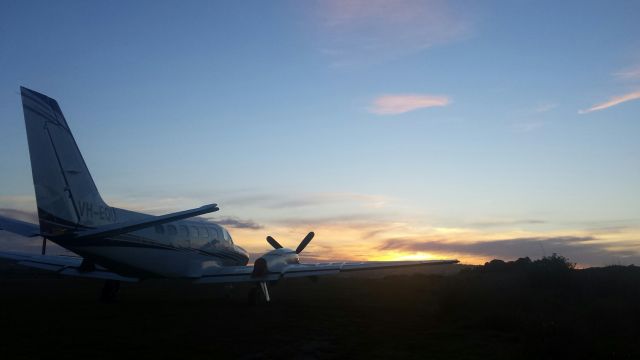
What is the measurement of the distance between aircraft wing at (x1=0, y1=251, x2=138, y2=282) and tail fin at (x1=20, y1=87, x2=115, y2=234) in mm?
4044

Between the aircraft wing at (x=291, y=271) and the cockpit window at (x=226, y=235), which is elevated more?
the cockpit window at (x=226, y=235)

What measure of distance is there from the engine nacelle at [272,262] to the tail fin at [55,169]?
19.8ft

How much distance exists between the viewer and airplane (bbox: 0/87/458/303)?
15.7m

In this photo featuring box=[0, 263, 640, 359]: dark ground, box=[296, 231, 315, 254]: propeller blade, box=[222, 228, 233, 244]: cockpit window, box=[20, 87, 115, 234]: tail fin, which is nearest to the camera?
box=[0, 263, 640, 359]: dark ground

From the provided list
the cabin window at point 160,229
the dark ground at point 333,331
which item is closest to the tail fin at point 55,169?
the cabin window at point 160,229

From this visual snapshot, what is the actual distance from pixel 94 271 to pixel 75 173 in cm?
540

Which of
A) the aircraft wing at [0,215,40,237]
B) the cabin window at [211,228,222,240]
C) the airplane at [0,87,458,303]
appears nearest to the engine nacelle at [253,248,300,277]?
the airplane at [0,87,458,303]

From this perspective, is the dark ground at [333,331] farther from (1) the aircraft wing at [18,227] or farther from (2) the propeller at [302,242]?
(2) the propeller at [302,242]

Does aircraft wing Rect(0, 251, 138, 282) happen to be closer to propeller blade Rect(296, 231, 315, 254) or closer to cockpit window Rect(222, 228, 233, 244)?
cockpit window Rect(222, 228, 233, 244)

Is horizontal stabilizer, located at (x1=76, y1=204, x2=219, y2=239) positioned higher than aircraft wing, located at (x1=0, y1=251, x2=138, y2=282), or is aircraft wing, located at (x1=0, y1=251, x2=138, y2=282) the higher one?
horizontal stabilizer, located at (x1=76, y1=204, x2=219, y2=239)

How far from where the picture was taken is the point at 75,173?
663 inches

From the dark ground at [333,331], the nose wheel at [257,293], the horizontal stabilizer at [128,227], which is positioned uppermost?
the horizontal stabilizer at [128,227]

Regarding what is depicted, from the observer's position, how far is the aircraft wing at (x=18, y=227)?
17.0m

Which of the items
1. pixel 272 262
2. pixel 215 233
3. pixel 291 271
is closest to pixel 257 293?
pixel 272 262
